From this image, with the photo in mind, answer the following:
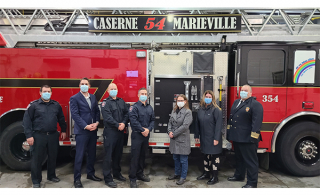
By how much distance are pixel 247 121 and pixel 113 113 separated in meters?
2.59

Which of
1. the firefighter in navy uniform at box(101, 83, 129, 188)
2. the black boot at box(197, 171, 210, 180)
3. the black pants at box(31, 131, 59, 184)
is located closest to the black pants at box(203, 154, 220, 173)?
the black boot at box(197, 171, 210, 180)

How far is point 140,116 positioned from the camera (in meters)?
4.31

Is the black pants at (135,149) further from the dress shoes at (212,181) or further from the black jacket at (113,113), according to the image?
the dress shoes at (212,181)

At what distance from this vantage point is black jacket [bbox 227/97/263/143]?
4.00 metres

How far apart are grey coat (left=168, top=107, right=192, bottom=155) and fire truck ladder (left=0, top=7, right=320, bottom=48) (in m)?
1.78

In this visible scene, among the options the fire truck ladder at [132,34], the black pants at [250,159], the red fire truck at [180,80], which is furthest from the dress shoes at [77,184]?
the black pants at [250,159]

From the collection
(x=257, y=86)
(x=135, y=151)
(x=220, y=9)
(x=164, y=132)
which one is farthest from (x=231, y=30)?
(x=135, y=151)

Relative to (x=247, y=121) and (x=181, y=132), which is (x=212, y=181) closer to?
(x=181, y=132)

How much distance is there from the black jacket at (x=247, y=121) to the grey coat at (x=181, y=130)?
0.89 meters

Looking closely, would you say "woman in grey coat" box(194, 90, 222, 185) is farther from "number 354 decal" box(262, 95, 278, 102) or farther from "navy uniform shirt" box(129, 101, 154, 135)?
"number 354 decal" box(262, 95, 278, 102)

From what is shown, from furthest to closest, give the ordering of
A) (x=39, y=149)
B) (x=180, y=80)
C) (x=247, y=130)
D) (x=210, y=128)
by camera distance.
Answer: (x=180, y=80) → (x=210, y=128) → (x=39, y=149) → (x=247, y=130)

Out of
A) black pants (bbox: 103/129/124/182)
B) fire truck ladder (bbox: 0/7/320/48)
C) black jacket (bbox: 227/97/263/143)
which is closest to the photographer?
black jacket (bbox: 227/97/263/143)

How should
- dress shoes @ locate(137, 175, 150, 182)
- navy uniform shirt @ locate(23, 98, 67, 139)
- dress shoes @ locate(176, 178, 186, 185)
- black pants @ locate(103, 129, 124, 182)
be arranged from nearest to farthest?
navy uniform shirt @ locate(23, 98, 67, 139), black pants @ locate(103, 129, 124, 182), dress shoes @ locate(176, 178, 186, 185), dress shoes @ locate(137, 175, 150, 182)

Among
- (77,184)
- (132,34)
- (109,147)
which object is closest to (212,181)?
(109,147)
